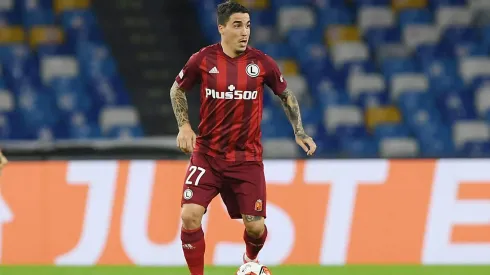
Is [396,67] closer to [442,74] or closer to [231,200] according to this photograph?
[442,74]

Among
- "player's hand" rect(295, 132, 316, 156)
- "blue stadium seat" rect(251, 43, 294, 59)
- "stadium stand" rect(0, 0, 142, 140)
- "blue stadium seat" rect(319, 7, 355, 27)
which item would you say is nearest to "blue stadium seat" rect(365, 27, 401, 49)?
"blue stadium seat" rect(319, 7, 355, 27)

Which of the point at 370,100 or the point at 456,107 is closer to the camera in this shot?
the point at 456,107

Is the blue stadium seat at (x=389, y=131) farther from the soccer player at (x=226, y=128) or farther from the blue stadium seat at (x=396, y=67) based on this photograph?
the soccer player at (x=226, y=128)

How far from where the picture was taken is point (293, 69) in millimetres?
12961

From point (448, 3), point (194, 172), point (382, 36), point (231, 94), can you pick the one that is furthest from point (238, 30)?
point (448, 3)

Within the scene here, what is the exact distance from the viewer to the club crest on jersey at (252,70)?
5930 millimetres

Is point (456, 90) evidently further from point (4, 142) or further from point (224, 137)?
point (224, 137)

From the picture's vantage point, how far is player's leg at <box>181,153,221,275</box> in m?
5.87

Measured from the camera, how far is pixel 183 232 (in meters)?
5.93

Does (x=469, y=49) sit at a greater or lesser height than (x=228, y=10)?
lesser

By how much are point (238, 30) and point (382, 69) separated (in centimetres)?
719

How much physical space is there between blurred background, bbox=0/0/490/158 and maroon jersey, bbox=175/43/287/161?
5590mm

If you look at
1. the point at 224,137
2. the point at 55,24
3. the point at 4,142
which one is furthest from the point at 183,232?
the point at 55,24

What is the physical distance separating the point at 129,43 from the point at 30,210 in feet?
18.4
